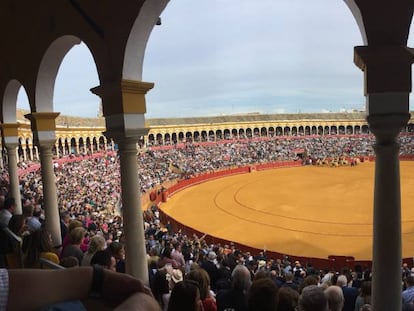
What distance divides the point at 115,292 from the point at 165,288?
8.59ft

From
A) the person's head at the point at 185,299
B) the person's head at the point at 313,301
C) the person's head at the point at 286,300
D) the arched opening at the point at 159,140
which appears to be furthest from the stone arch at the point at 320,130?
the person's head at the point at 185,299

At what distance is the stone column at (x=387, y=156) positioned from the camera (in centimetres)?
344

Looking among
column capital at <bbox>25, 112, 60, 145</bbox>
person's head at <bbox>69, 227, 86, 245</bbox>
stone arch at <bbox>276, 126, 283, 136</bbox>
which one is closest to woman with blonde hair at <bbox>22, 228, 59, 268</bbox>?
person's head at <bbox>69, 227, 86, 245</bbox>

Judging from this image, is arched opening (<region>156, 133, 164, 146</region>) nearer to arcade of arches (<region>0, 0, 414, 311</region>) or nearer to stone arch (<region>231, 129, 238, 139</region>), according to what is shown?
stone arch (<region>231, 129, 238, 139</region>)

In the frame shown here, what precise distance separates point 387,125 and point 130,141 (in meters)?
3.36

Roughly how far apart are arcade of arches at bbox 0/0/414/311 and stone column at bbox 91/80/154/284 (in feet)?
0.05

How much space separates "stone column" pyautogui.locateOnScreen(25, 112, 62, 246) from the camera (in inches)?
320

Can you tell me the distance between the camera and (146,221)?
19625 mm

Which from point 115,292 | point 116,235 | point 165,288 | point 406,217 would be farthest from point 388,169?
point 406,217

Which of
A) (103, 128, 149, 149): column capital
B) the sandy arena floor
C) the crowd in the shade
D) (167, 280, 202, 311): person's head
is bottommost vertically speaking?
the sandy arena floor

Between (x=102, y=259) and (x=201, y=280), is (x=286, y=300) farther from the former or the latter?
(x=102, y=259)

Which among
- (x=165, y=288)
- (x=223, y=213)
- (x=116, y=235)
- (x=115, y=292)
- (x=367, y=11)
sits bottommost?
(x=223, y=213)

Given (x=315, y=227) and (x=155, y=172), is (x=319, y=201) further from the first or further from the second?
(x=155, y=172)

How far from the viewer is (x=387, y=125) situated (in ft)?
11.5
